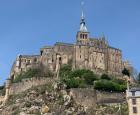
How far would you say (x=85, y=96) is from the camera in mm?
77125

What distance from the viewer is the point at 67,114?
7369 cm

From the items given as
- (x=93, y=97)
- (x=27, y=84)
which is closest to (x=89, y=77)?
(x=93, y=97)

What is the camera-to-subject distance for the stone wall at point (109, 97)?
75975 mm

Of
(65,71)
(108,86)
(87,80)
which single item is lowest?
(108,86)

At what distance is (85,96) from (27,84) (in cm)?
1577

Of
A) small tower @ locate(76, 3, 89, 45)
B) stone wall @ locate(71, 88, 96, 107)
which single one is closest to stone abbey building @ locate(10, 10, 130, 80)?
small tower @ locate(76, 3, 89, 45)

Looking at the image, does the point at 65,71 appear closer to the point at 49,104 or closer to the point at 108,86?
the point at 108,86

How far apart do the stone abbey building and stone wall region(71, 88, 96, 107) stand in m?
16.0

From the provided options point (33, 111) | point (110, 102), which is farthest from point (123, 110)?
point (33, 111)

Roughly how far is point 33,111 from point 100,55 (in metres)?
27.4

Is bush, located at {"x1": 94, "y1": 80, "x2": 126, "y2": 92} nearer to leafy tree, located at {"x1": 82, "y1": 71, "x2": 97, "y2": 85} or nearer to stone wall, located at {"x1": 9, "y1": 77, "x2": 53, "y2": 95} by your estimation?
leafy tree, located at {"x1": 82, "y1": 71, "x2": 97, "y2": 85}

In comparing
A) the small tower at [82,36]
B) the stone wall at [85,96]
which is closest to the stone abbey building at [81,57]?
the small tower at [82,36]

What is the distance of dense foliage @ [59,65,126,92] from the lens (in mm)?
80806

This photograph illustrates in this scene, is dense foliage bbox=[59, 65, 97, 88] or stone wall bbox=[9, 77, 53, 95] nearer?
dense foliage bbox=[59, 65, 97, 88]
